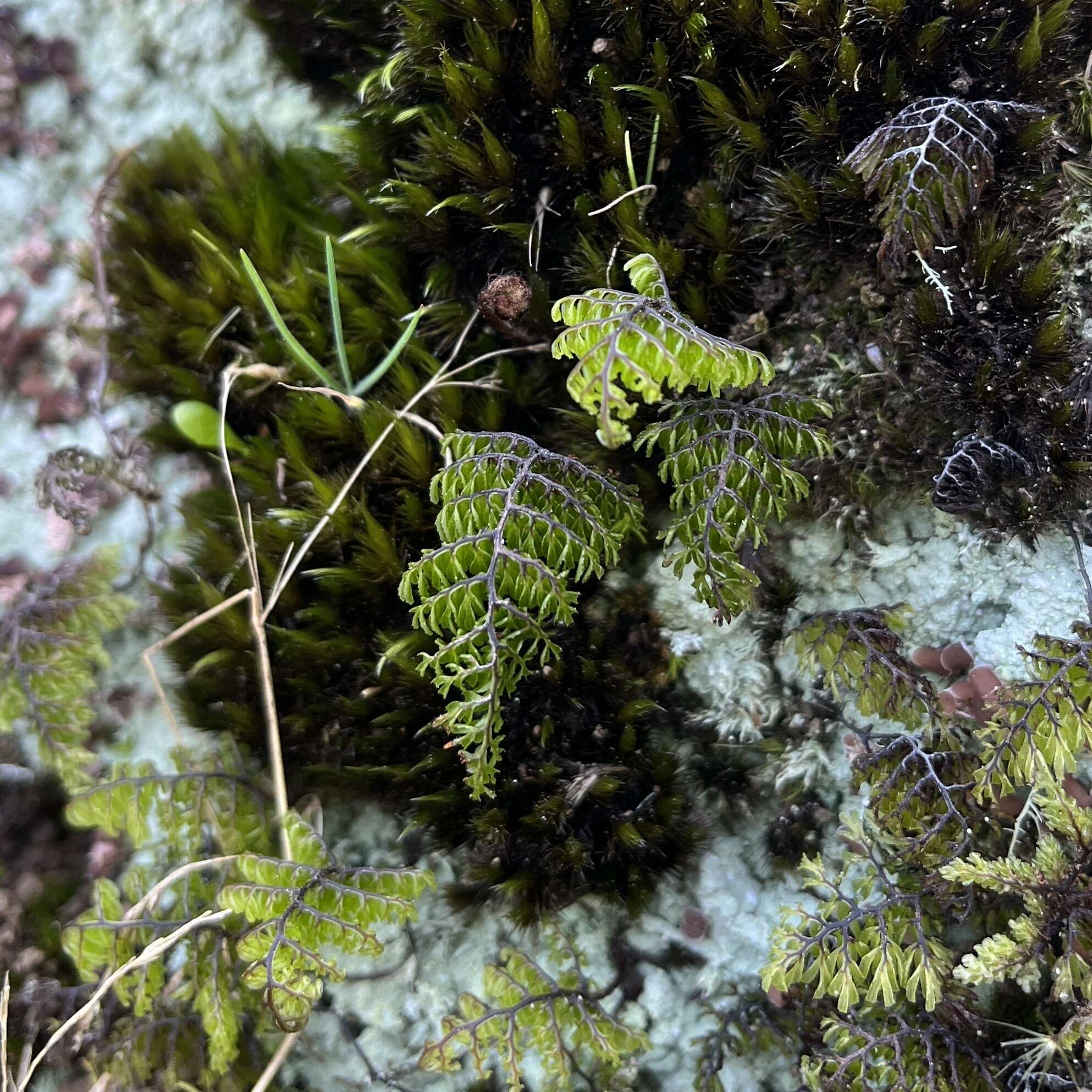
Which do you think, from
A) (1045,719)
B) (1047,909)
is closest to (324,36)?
(1045,719)

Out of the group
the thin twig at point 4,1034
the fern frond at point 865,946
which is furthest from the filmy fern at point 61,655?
the fern frond at point 865,946

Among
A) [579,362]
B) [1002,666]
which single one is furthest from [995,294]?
[579,362]

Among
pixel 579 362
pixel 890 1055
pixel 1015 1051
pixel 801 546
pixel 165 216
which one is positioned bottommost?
pixel 1015 1051

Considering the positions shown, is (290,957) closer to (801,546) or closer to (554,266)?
(801,546)

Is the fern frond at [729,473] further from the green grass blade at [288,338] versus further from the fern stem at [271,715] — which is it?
the fern stem at [271,715]

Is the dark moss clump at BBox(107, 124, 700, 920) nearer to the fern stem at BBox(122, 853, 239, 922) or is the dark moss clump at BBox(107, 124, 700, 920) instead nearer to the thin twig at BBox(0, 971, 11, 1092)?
the fern stem at BBox(122, 853, 239, 922)
